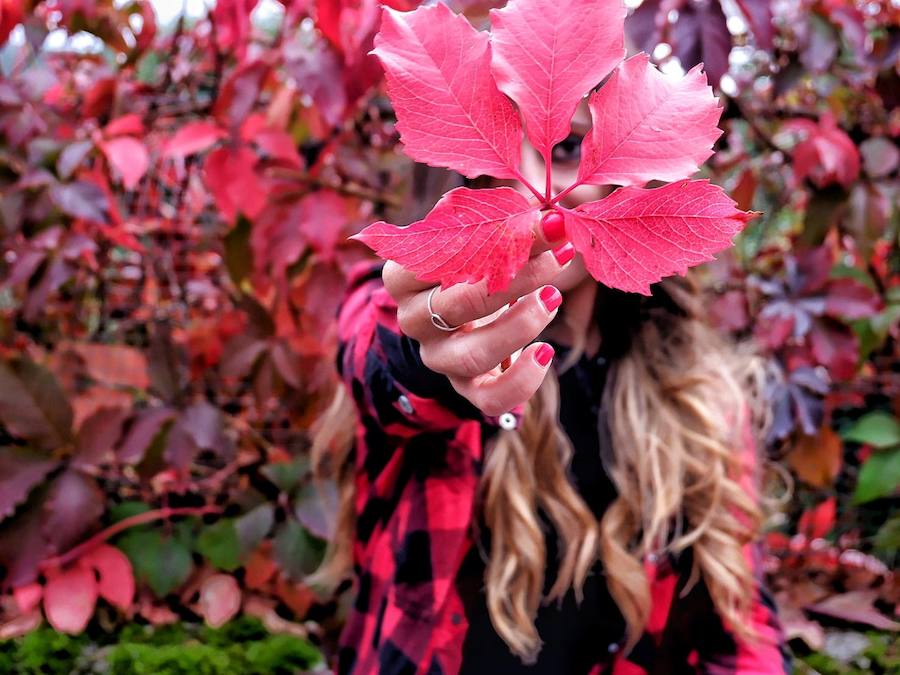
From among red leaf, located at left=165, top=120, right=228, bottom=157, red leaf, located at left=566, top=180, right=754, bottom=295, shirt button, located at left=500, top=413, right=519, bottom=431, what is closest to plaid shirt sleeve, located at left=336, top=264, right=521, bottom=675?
shirt button, located at left=500, top=413, right=519, bottom=431

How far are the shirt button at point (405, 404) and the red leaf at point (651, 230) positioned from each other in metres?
0.37

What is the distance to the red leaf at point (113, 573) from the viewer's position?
1.29 metres

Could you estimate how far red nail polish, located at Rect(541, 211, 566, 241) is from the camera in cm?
36

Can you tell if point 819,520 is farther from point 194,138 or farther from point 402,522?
point 194,138

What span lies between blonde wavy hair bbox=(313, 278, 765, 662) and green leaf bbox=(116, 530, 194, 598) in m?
0.27

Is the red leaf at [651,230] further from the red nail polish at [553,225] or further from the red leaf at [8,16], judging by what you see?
the red leaf at [8,16]

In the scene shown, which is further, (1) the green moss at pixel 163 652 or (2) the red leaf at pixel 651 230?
(1) the green moss at pixel 163 652

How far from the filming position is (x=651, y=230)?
1.15ft

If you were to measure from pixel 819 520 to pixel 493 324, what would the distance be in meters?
1.52

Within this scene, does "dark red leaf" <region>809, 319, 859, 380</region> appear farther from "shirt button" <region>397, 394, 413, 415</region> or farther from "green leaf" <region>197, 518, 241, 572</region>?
"green leaf" <region>197, 518, 241, 572</region>

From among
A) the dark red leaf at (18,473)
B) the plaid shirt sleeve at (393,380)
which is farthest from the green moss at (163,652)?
the plaid shirt sleeve at (393,380)

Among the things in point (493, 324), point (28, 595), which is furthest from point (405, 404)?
point (28, 595)

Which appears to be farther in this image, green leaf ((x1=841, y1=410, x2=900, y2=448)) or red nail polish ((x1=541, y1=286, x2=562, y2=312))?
green leaf ((x1=841, y1=410, x2=900, y2=448))

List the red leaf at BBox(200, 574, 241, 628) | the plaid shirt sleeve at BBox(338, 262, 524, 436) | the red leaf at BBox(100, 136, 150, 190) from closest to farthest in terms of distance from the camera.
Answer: the plaid shirt sleeve at BBox(338, 262, 524, 436) < the red leaf at BBox(100, 136, 150, 190) < the red leaf at BBox(200, 574, 241, 628)
